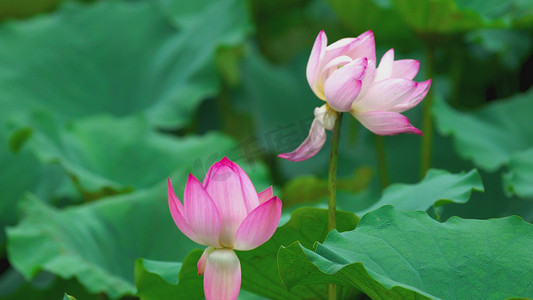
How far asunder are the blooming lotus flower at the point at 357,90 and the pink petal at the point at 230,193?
7 centimetres

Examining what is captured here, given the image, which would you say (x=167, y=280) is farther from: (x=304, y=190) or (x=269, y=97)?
(x=269, y=97)

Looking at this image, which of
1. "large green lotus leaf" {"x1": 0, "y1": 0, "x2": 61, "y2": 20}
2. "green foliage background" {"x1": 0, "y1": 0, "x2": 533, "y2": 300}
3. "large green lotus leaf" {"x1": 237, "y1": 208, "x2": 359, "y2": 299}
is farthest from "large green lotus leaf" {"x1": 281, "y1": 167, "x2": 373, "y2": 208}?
"large green lotus leaf" {"x1": 0, "y1": 0, "x2": 61, "y2": 20}

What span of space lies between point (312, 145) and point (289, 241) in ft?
0.77

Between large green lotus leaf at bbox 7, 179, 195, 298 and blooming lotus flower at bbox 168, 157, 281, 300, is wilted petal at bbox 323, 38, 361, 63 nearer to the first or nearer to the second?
blooming lotus flower at bbox 168, 157, 281, 300

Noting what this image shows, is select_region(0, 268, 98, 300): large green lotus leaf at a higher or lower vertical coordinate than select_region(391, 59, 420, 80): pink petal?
lower

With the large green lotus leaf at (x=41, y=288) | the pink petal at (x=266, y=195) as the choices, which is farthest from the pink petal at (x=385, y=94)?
the large green lotus leaf at (x=41, y=288)

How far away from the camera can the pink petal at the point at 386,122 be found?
2.12ft

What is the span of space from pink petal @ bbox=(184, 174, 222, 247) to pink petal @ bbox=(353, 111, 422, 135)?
7.4 inches

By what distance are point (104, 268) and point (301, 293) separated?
571 millimetres

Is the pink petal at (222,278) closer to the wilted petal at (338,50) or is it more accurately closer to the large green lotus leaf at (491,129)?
the wilted petal at (338,50)

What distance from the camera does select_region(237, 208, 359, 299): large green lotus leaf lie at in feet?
2.73

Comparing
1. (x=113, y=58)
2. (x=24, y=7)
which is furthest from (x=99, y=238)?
(x=24, y=7)

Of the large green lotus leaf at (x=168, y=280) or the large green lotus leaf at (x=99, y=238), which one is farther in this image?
the large green lotus leaf at (x=99, y=238)

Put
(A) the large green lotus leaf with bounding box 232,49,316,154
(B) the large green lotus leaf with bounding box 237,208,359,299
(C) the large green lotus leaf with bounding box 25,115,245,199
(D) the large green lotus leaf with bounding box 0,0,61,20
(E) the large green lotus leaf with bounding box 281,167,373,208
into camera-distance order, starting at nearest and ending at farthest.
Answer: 1. (B) the large green lotus leaf with bounding box 237,208,359,299
2. (C) the large green lotus leaf with bounding box 25,115,245,199
3. (E) the large green lotus leaf with bounding box 281,167,373,208
4. (A) the large green lotus leaf with bounding box 232,49,316,154
5. (D) the large green lotus leaf with bounding box 0,0,61,20
